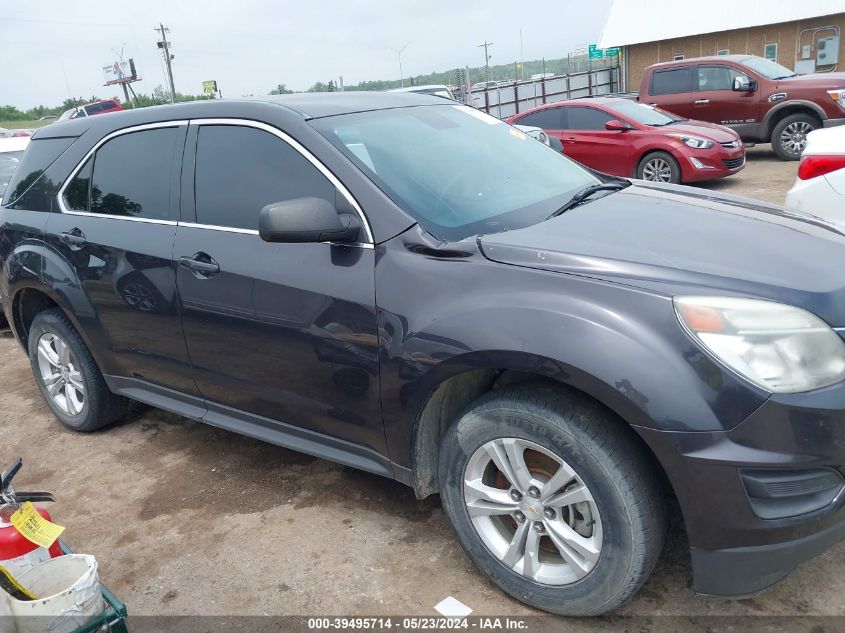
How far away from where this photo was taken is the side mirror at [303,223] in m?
2.54

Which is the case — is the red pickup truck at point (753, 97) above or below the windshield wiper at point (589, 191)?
below

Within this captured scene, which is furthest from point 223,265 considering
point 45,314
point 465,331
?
point 45,314

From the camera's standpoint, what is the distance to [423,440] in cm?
268

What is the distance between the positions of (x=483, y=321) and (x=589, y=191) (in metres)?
1.20

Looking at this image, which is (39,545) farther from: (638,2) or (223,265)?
(638,2)

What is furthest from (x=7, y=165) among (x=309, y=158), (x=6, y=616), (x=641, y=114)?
(x=641, y=114)

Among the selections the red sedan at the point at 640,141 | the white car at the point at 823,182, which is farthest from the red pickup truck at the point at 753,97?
the white car at the point at 823,182

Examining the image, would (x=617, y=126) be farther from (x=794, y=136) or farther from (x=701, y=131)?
(x=794, y=136)

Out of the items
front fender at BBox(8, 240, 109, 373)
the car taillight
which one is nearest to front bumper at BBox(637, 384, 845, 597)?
the car taillight

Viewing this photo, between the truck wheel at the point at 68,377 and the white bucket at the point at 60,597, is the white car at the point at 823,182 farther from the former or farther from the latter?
the truck wheel at the point at 68,377

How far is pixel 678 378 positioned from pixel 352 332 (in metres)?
1.17

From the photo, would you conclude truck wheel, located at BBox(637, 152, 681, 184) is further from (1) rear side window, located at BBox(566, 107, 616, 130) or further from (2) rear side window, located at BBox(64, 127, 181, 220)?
(2) rear side window, located at BBox(64, 127, 181, 220)

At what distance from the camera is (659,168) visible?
1020 centimetres

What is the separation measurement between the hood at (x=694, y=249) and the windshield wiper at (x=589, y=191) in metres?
0.08
